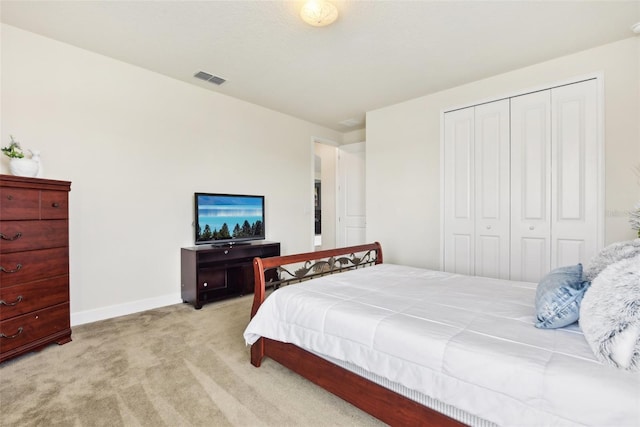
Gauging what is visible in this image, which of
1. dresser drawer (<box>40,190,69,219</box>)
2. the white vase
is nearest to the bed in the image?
dresser drawer (<box>40,190,69,219</box>)

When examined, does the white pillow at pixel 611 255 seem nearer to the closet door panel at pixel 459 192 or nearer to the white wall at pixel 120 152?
the closet door panel at pixel 459 192

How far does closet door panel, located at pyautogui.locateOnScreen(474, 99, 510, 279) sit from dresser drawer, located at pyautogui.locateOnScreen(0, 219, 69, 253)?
13.4ft

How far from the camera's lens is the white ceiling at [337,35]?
2.32 metres

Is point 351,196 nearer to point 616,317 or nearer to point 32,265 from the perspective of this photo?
point 32,265

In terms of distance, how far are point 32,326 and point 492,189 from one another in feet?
14.5

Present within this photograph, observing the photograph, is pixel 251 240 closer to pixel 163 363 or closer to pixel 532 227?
pixel 163 363

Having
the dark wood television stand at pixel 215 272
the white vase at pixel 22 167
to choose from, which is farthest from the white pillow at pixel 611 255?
the white vase at pixel 22 167

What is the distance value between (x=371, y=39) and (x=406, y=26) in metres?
0.31

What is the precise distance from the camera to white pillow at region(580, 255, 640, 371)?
984 millimetres

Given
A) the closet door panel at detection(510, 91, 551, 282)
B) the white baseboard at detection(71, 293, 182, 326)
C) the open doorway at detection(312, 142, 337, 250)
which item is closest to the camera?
the white baseboard at detection(71, 293, 182, 326)

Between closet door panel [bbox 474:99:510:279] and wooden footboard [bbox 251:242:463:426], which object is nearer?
wooden footboard [bbox 251:242:463:426]

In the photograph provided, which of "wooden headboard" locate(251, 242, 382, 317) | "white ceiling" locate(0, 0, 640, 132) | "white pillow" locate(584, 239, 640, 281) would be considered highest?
"white ceiling" locate(0, 0, 640, 132)

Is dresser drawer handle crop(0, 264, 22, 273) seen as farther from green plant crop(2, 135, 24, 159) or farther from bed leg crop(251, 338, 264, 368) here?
bed leg crop(251, 338, 264, 368)

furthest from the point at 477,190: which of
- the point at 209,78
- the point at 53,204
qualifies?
the point at 53,204
